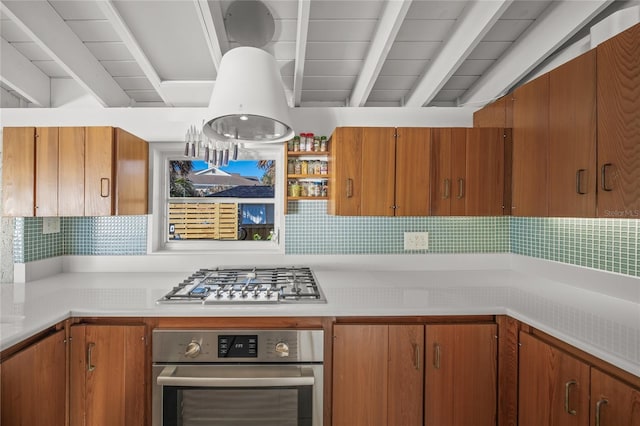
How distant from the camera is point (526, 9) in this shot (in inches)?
66.7

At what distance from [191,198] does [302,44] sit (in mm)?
1420

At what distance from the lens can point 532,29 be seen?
1.81 metres

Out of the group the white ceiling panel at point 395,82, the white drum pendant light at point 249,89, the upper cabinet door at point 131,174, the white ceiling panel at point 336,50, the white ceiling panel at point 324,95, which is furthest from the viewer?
the white ceiling panel at point 324,95

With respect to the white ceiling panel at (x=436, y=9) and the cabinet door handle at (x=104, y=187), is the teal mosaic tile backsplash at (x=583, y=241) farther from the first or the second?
the cabinet door handle at (x=104, y=187)

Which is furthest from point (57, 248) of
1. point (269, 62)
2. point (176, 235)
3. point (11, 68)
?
point (269, 62)

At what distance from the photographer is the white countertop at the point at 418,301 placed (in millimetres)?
1325

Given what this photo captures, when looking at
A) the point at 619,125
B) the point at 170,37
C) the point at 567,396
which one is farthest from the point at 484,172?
the point at 170,37

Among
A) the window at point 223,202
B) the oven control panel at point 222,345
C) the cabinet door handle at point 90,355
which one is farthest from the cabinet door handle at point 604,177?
the cabinet door handle at point 90,355

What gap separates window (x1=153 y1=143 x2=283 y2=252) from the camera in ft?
8.44

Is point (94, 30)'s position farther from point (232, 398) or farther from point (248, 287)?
point (232, 398)

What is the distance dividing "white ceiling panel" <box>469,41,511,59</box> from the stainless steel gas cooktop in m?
1.64

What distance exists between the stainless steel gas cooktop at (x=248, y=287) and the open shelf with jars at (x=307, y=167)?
0.52 metres

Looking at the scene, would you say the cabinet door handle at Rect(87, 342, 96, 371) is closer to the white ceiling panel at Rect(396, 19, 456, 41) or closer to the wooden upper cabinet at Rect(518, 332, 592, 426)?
the wooden upper cabinet at Rect(518, 332, 592, 426)

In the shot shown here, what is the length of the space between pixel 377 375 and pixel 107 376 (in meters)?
1.22
